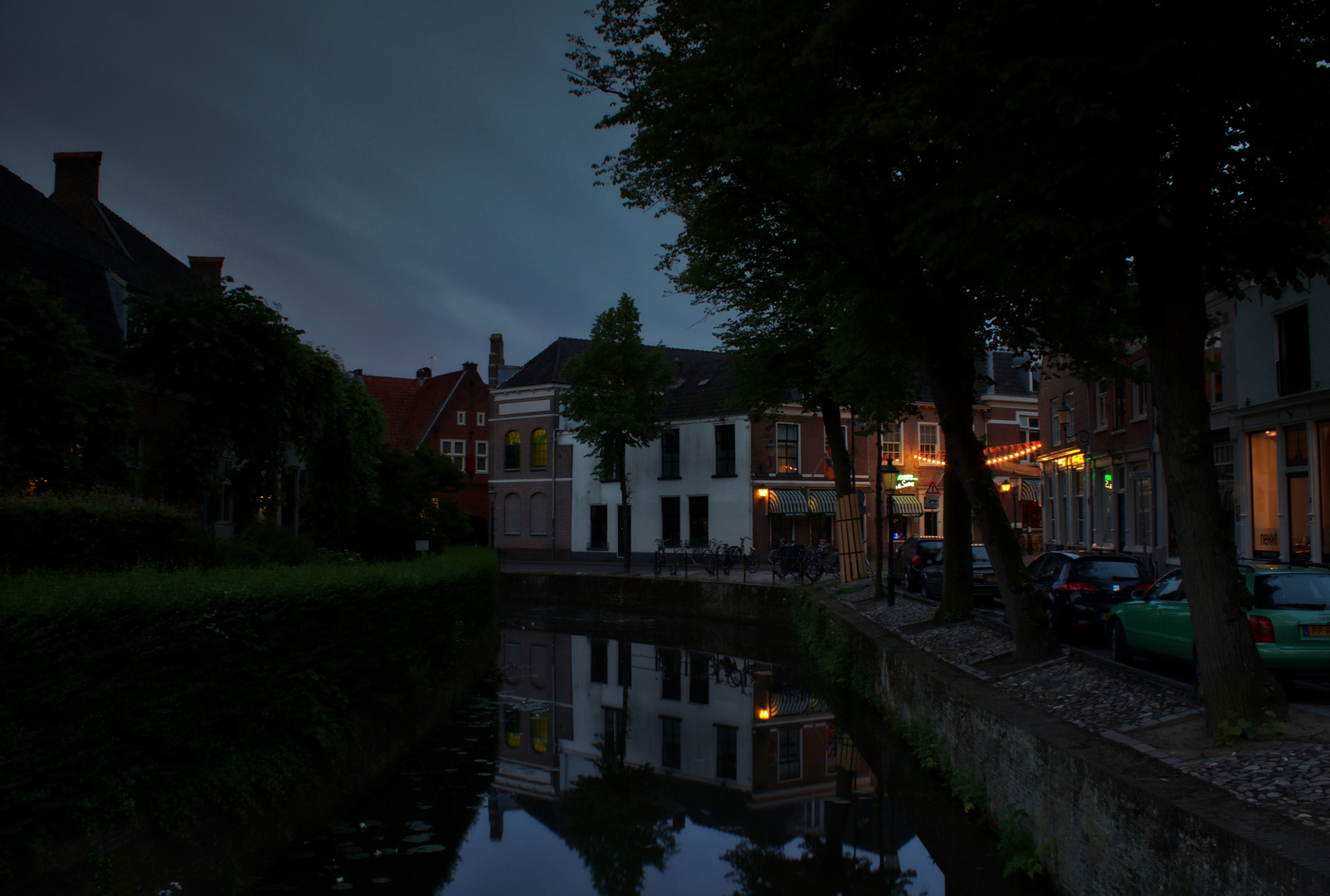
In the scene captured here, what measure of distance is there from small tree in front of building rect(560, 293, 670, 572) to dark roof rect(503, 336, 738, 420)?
7.42 ft

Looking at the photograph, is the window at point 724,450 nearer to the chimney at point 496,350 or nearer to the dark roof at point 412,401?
the chimney at point 496,350

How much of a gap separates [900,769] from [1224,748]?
4.78m

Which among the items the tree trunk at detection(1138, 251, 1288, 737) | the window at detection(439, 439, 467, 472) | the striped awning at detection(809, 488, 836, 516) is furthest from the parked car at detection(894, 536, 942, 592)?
the window at detection(439, 439, 467, 472)

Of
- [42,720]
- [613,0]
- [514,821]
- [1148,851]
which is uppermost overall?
[613,0]

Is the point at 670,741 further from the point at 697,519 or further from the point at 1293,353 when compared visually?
the point at 697,519

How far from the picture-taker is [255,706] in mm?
7086

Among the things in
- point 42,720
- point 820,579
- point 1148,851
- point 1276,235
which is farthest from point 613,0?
point 820,579

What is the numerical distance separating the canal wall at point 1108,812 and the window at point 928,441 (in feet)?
110

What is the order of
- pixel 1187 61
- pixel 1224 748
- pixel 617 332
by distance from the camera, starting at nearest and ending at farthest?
pixel 1224 748 → pixel 1187 61 → pixel 617 332

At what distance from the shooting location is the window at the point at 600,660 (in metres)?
18.7

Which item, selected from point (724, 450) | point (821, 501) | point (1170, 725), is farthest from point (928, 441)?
point (1170, 725)

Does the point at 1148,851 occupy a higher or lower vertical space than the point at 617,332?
lower

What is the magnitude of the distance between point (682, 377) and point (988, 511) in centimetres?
3518

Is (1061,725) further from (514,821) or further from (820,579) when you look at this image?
(820,579)
